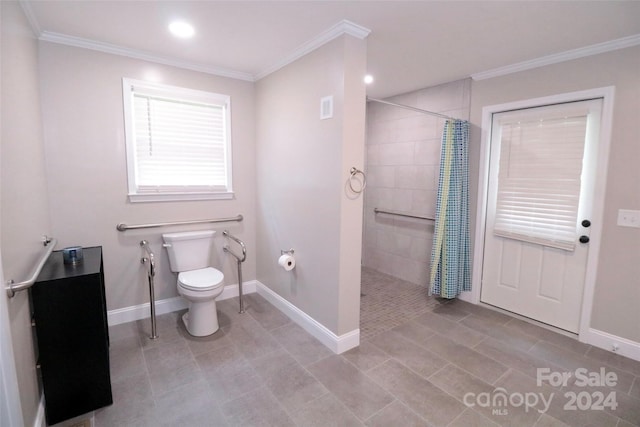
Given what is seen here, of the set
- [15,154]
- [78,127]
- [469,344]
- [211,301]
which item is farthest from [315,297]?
[78,127]

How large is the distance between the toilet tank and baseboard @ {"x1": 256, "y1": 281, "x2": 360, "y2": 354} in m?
0.77

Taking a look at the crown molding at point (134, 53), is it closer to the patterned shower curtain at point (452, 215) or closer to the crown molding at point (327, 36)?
the crown molding at point (327, 36)

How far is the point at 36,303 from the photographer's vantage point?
1.57m

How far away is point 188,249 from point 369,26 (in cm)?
226

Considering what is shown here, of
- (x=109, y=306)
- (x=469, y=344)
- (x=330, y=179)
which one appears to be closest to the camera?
(x=330, y=179)

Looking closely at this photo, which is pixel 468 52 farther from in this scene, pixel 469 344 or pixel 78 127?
pixel 78 127

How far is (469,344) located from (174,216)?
272 centimetres

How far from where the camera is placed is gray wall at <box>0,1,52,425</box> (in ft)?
4.32

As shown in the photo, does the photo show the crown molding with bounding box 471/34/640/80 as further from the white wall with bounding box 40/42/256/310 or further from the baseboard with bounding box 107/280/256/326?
the baseboard with bounding box 107/280/256/326

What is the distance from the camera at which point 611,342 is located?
2.34 m

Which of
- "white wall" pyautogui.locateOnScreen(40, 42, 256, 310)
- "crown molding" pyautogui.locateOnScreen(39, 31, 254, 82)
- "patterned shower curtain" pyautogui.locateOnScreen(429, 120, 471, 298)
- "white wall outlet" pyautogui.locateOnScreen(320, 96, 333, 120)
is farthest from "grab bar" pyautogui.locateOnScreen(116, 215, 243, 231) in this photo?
"patterned shower curtain" pyautogui.locateOnScreen(429, 120, 471, 298)

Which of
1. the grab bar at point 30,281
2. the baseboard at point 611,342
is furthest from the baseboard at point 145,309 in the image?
the baseboard at point 611,342

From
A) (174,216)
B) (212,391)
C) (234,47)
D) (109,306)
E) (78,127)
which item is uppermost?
(234,47)

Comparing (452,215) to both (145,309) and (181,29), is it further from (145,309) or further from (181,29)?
(145,309)
